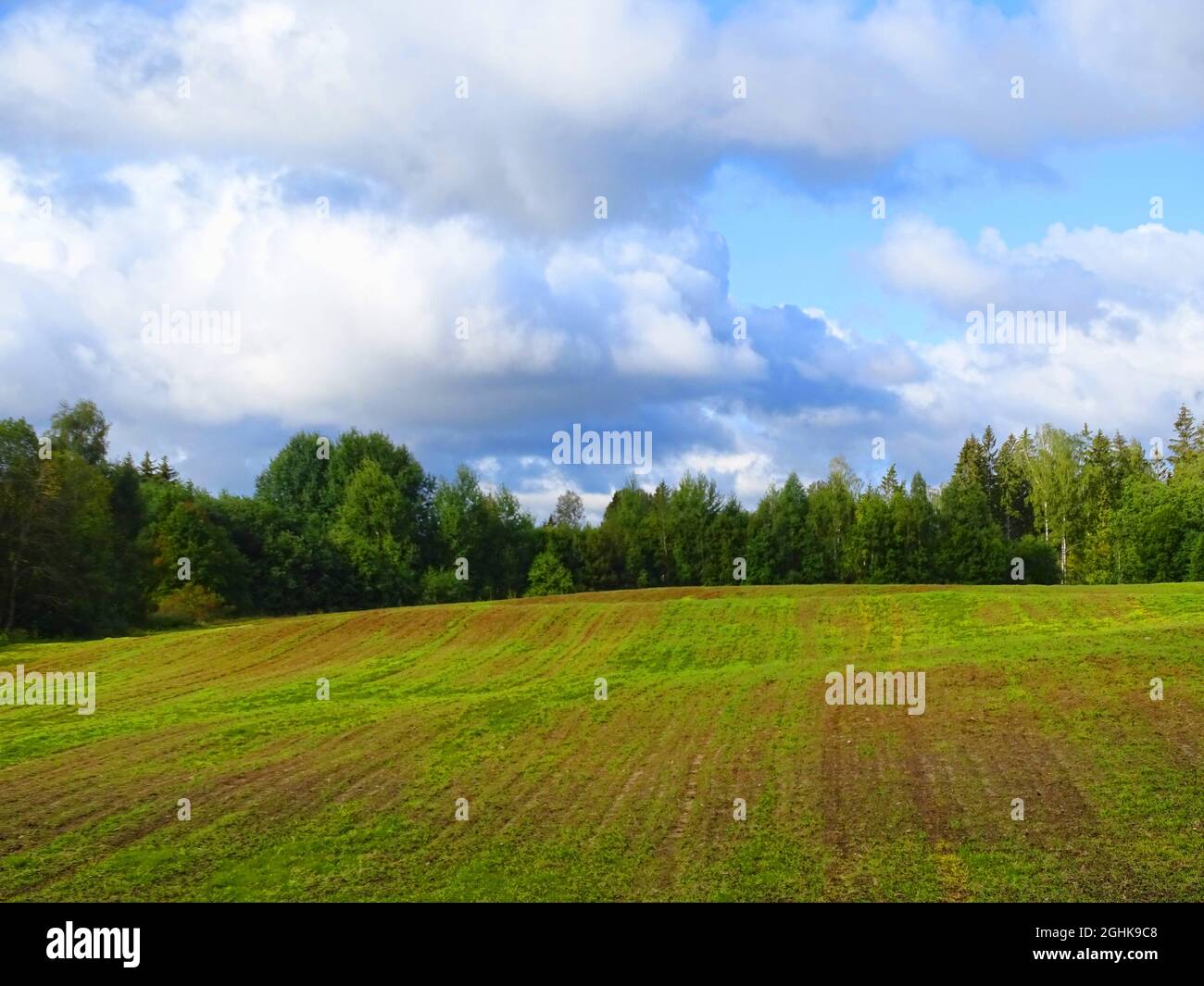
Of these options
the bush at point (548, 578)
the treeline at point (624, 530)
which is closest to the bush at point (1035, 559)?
the treeline at point (624, 530)

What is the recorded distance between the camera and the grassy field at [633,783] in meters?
13.0

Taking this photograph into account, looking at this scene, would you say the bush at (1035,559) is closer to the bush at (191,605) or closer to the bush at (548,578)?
the bush at (548,578)

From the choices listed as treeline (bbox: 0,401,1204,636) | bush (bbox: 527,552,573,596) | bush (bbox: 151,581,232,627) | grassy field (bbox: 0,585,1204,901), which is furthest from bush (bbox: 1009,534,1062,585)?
bush (bbox: 151,581,232,627)

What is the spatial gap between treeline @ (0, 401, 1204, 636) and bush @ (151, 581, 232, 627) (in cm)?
15

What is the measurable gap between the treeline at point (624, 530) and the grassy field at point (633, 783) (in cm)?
4648

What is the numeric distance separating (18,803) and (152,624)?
5301 cm

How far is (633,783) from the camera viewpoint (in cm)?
1784

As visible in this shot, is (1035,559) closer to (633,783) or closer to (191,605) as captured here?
(191,605)

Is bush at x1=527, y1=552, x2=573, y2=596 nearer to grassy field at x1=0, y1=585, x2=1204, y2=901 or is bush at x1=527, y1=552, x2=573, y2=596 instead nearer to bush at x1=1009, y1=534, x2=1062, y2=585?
bush at x1=1009, y1=534, x2=1062, y2=585

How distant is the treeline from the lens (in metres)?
77.9

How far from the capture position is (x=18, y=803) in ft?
57.2
